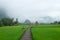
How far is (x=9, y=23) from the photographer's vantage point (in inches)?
4419

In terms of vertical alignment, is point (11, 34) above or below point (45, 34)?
above

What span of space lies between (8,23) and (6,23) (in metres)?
1.67

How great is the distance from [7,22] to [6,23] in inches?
46.9

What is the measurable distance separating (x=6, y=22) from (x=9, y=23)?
256 cm

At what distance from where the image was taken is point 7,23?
360ft

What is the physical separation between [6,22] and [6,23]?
1483 mm

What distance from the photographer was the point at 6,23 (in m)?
110

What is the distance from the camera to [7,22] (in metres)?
111

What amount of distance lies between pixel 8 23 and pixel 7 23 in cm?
133

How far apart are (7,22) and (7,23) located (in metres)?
1.22

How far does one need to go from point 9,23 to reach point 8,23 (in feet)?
4.57

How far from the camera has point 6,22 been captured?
111 meters
